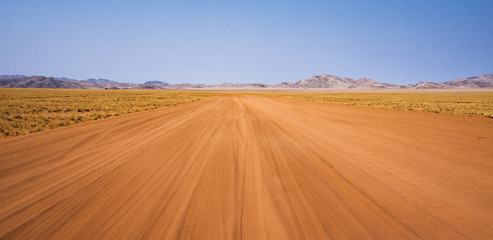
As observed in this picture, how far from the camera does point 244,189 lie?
3453 mm

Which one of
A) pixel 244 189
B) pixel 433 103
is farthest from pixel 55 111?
pixel 433 103

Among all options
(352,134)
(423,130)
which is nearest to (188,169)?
(352,134)

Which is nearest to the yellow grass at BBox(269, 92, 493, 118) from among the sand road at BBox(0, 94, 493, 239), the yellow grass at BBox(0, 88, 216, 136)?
the sand road at BBox(0, 94, 493, 239)

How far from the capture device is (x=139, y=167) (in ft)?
14.5

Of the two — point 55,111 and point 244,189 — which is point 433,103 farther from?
point 55,111

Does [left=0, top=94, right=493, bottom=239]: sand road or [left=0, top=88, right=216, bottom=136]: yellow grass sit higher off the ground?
[left=0, top=94, right=493, bottom=239]: sand road

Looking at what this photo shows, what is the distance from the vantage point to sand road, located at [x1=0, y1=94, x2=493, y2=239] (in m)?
2.52

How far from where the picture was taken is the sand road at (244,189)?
2.52 m

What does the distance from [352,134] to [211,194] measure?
6.09 meters

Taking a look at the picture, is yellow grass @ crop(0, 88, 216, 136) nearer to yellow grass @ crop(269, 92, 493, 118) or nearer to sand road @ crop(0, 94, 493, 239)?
sand road @ crop(0, 94, 493, 239)

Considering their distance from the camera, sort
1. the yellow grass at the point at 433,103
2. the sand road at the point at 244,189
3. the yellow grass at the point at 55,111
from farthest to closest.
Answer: the yellow grass at the point at 433,103 < the yellow grass at the point at 55,111 < the sand road at the point at 244,189

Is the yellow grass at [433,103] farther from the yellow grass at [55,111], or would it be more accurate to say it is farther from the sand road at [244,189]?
the yellow grass at [55,111]

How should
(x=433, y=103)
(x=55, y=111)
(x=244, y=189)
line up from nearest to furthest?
(x=244, y=189) < (x=55, y=111) < (x=433, y=103)

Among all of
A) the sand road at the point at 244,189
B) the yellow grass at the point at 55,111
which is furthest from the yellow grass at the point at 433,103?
the yellow grass at the point at 55,111
